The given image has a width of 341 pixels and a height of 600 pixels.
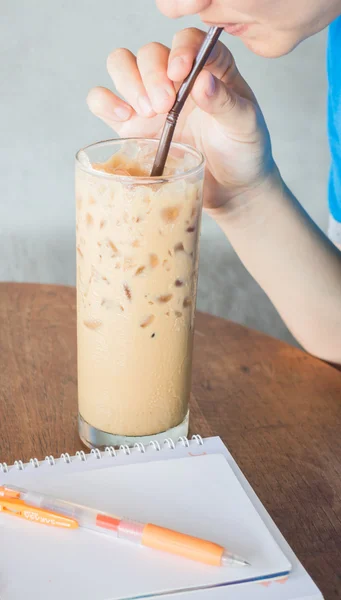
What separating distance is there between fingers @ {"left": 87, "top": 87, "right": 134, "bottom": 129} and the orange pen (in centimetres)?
40

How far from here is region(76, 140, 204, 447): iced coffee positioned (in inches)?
23.2

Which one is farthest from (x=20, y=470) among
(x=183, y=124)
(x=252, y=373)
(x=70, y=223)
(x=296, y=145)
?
(x=296, y=145)

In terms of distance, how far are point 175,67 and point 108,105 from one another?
0.13m

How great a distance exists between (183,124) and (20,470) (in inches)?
17.7

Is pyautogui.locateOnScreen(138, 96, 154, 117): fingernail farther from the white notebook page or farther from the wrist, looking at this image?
the white notebook page

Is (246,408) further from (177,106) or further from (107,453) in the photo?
(177,106)

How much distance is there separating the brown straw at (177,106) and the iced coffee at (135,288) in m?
0.02

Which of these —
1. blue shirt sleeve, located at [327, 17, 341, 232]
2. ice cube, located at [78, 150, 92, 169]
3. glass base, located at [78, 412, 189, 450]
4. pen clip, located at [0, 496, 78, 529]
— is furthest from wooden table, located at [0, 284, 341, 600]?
blue shirt sleeve, located at [327, 17, 341, 232]

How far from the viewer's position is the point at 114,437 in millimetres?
661

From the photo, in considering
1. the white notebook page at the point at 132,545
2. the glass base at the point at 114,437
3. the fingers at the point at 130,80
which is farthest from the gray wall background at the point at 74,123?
the white notebook page at the point at 132,545

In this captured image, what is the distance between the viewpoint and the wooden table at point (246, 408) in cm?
61

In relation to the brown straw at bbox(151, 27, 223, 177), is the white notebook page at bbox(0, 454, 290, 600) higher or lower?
lower

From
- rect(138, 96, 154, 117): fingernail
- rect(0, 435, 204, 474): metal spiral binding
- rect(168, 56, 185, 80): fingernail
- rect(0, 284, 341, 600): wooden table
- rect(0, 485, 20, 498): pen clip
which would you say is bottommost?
rect(0, 284, 341, 600): wooden table

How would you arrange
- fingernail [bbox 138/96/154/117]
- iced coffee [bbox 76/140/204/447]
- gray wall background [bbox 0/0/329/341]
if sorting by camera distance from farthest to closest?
gray wall background [bbox 0/0/329/341] → fingernail [bbox 138/96/154/117] → iced coffee [bbox 76/140/204/447]
